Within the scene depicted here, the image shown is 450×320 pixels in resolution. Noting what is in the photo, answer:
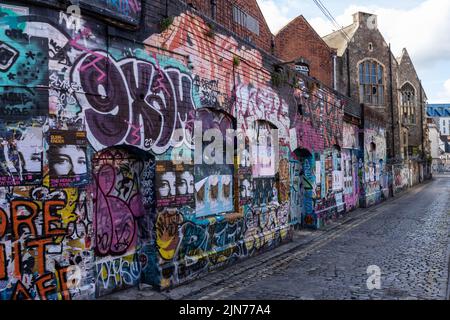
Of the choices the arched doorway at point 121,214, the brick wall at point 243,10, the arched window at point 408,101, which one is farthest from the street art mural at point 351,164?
the arched window at point 408,101

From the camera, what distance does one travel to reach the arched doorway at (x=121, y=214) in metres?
5.66

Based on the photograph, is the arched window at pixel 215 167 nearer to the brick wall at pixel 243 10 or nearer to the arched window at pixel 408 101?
the brick wall at pixel 243 10

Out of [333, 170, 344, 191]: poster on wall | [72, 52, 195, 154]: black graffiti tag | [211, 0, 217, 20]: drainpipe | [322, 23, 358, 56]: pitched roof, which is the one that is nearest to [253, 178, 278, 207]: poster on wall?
[72, 52, 195, 154]: black graffiti tag

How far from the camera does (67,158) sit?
16.4 ft

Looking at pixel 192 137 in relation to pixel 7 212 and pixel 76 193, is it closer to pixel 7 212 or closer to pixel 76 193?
pixel 76 193

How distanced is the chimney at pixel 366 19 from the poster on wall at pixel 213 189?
2857 cm

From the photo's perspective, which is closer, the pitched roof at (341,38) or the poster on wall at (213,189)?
the poster on wall at (213,189)

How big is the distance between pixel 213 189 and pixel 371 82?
91.0ft

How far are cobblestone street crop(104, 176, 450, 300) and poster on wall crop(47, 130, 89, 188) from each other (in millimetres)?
1973

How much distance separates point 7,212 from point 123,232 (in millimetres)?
1922

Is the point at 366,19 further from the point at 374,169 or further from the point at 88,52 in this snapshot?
the point at 88,52

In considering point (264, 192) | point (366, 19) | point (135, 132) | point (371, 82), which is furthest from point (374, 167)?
point (135, 132)

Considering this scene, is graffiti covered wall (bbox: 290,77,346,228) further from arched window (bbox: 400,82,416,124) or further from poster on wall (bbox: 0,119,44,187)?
arched window (bbox: 400,82,416,124)

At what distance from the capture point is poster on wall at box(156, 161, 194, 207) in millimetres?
6266
